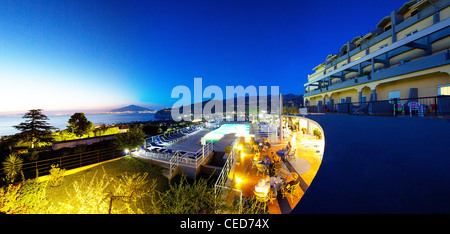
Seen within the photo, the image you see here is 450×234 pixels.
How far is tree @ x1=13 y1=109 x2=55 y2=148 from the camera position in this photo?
17.2 meters

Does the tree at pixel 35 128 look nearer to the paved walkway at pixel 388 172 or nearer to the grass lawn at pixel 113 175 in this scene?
the grass lawn at pixel 113 175

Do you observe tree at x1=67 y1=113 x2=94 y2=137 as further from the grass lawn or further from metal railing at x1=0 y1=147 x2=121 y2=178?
the grass lawn

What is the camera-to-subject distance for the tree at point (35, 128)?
1723 cm

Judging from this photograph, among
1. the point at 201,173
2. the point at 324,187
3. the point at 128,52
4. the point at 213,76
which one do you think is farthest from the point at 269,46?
the point at 324,187

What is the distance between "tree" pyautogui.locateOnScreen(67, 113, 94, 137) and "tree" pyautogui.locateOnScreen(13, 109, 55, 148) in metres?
2.02

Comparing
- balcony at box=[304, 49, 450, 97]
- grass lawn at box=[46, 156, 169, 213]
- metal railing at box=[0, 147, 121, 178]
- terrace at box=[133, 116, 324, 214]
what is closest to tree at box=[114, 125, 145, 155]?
terrace at box=[133, 116, 324, 214]

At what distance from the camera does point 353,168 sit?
344 cm

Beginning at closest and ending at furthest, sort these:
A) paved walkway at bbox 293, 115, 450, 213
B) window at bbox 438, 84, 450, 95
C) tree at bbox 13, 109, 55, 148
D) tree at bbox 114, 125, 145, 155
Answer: paved walkway at bbox 293, 115, 450, 213 → window at bbox 438, 84, 450, 95 → tree at bbox 114, 125, 145, 155 → tree at bbox 13, 109, 55, 148

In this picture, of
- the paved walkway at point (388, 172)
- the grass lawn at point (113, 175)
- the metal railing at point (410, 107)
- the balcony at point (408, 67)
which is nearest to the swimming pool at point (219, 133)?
the grass lawn at point (113, 175)

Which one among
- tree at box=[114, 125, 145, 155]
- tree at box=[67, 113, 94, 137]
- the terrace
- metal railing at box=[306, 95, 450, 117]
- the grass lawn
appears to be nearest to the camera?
the terrace

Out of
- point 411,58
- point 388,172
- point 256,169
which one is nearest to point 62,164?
point 256,169

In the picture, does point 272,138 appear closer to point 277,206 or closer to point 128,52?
point 277,206

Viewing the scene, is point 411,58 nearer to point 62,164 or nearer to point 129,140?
point 129,140

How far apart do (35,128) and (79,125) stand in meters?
4.12
